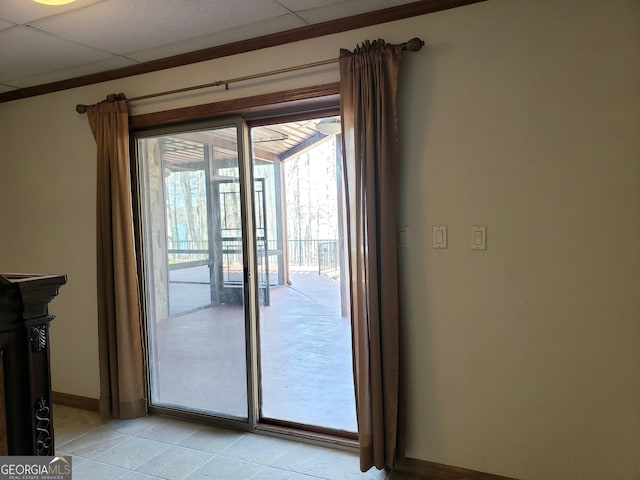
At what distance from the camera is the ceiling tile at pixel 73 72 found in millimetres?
3190

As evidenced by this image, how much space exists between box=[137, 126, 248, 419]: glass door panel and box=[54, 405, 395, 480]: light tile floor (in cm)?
23

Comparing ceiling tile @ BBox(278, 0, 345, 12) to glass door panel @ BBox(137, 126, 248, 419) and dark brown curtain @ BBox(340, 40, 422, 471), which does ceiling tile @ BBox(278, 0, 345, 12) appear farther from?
glass door panel @ BBox(137, 126, 248, 419)

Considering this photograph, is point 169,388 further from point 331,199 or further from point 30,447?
point 30,447

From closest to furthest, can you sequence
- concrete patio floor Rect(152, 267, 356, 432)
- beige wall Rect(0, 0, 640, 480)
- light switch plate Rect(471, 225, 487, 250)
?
beige wall Rect(0, 0, 640, 480)
light switch plate Rect(471, 225, 487, 250)
concrete patio floor Rect(152, 267, 356, 432)

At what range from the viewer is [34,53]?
9.71 ft

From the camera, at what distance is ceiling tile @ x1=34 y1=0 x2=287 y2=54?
237 centimetres

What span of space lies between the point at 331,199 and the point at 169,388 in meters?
1.84

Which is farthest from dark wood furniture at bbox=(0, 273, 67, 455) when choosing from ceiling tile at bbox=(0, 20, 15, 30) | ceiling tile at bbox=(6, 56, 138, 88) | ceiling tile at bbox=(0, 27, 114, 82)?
ceiling tile at bbox=(6, 56, 138, 88)

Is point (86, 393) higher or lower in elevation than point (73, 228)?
lower

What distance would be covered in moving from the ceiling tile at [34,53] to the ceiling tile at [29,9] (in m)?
0.17

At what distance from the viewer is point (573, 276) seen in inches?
87.1

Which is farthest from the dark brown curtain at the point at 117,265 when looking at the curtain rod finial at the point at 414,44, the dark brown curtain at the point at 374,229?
the curtain rod finial at the point at 414,44

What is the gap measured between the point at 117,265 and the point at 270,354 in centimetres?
128

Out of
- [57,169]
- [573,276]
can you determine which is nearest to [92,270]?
[57,169]
